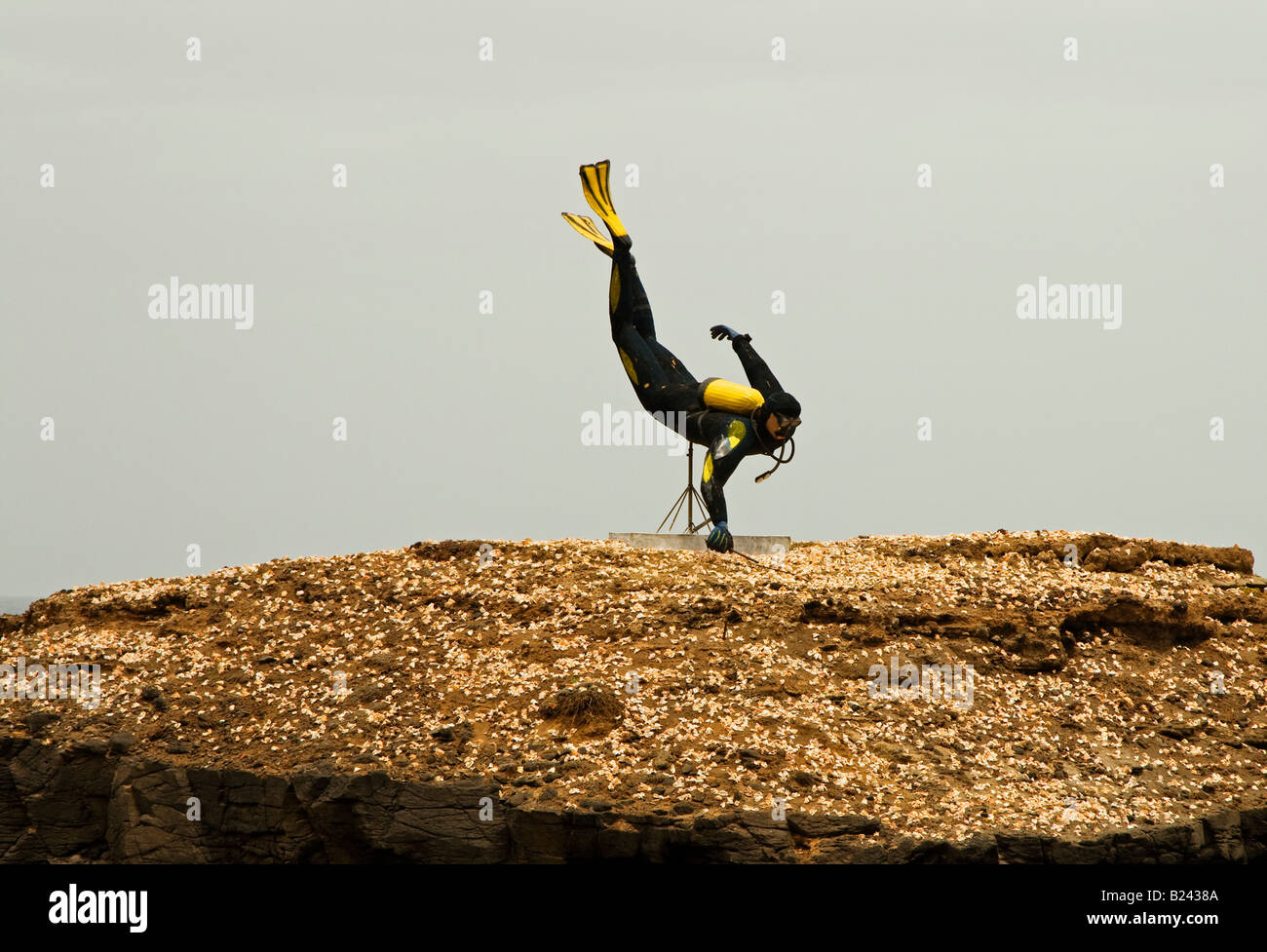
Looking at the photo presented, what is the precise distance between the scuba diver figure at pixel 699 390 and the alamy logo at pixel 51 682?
6753 millimetres

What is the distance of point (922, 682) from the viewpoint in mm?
13320

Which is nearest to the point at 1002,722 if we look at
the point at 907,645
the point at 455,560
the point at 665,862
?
the point at 907,645

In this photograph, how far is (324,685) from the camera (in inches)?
534

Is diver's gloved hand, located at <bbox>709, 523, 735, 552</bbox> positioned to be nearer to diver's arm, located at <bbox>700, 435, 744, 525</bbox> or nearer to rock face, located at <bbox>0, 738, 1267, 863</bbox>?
diver's arm, located at <bbox>700, 435, 744, 525</bbox>

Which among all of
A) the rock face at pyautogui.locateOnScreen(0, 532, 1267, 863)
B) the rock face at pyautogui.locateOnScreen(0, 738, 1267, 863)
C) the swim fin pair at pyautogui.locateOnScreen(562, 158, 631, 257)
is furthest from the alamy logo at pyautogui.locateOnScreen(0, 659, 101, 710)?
the swim fin pair at pyautogui.locateOnScreen(562, 158, 631, 257)

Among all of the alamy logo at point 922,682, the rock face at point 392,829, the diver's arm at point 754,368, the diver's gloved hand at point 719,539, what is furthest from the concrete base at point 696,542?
the rock face at point 392,829

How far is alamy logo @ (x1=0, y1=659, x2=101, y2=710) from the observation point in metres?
13.8

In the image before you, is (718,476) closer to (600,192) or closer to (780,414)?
(780,414)

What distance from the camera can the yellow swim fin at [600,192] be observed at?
16875 mm

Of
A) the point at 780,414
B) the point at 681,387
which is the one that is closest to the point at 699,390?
the point at 681,387

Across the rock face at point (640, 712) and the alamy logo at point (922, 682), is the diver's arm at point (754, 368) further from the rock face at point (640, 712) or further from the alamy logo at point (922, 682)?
the alamy logo at point (922, 682)

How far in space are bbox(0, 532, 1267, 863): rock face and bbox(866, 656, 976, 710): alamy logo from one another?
2 centimetres

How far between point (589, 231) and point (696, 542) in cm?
410
